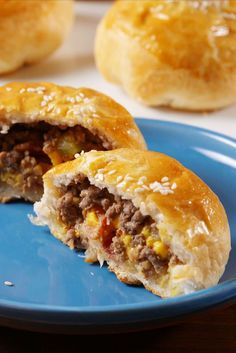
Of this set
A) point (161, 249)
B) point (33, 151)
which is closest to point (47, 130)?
point (33, 151)

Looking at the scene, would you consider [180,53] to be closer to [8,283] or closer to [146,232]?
[146,232]

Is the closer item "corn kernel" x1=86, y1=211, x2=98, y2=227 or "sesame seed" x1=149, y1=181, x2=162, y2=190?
"sesame seed" x1=149, y1=181, x2=162, y2=190

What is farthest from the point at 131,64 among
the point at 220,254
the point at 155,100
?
the point at 220,254

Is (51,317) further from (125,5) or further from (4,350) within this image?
(125,5)

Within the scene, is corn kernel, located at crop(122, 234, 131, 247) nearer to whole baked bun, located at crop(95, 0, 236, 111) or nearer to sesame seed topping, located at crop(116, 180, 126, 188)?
sesame seed topping, located at crop(116, 180, 126, 188)

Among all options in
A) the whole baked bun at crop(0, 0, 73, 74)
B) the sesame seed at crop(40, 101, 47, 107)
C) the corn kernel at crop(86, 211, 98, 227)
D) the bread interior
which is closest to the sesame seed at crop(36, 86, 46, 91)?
the sesame seed at crop(40, 101, 47, 107)

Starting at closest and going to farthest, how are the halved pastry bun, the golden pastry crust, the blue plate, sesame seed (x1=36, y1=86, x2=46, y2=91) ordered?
the blue plate, the halved pastry bun, the golden pastry crust, sesame seed (x1=36, y1=86, x2=46, y2=91)

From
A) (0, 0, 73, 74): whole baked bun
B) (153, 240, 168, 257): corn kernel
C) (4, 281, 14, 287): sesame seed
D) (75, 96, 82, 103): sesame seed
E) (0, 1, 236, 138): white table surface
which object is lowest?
(0, 1, 236, 138): white table surface
